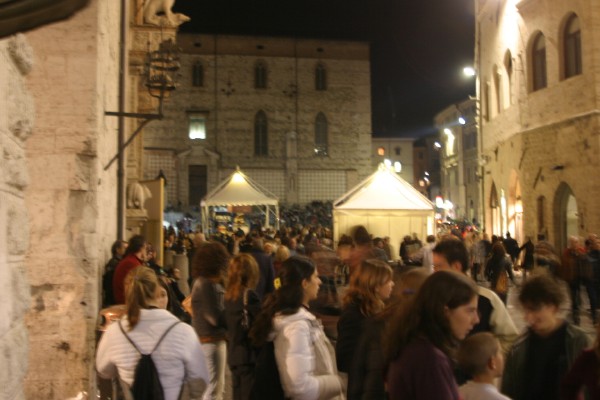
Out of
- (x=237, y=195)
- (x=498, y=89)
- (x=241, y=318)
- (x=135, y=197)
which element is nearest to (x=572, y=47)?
(x=498, y=89)

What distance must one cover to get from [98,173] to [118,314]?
185 centimetres

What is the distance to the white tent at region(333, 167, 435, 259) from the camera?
1758cm

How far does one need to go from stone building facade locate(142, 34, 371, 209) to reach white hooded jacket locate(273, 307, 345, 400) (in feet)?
138

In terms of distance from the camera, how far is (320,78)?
156 ft

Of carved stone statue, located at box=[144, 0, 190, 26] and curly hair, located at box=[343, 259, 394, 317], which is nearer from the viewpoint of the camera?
curly hair, located at box=[343, 259, 394, 317]

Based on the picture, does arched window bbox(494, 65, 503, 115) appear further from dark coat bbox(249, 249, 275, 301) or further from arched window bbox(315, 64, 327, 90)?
arched window bbox(315, 64, 327, 90)

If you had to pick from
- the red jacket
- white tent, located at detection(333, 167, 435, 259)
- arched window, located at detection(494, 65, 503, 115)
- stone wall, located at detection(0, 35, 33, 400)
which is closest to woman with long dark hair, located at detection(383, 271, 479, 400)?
stone wall, located at detection(0, 35, 33, 400)

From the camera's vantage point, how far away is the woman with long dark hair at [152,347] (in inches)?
145

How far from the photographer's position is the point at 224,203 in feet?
76.3

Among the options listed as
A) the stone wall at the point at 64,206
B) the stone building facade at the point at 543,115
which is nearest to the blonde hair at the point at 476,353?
the stone wall at the point at 64,206

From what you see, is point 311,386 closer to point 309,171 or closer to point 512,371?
point 512,371

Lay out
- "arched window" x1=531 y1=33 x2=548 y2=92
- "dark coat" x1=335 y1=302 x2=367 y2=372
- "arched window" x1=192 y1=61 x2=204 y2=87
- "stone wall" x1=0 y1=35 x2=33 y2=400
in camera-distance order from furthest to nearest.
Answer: "arched window" x1=192 y1=61 x2=204 y2=87
"arched window" x1=531 y1=33 x2=548 y2=92
"dark coat" x1=335 y1=302 x2=367 y2=372
"stone wall" x1=0 y1=35 x2=33 y2=400

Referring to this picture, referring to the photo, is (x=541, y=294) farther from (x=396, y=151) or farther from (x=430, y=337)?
(x=396, y=151)

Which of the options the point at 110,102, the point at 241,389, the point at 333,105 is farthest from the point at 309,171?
the point at 241,389
